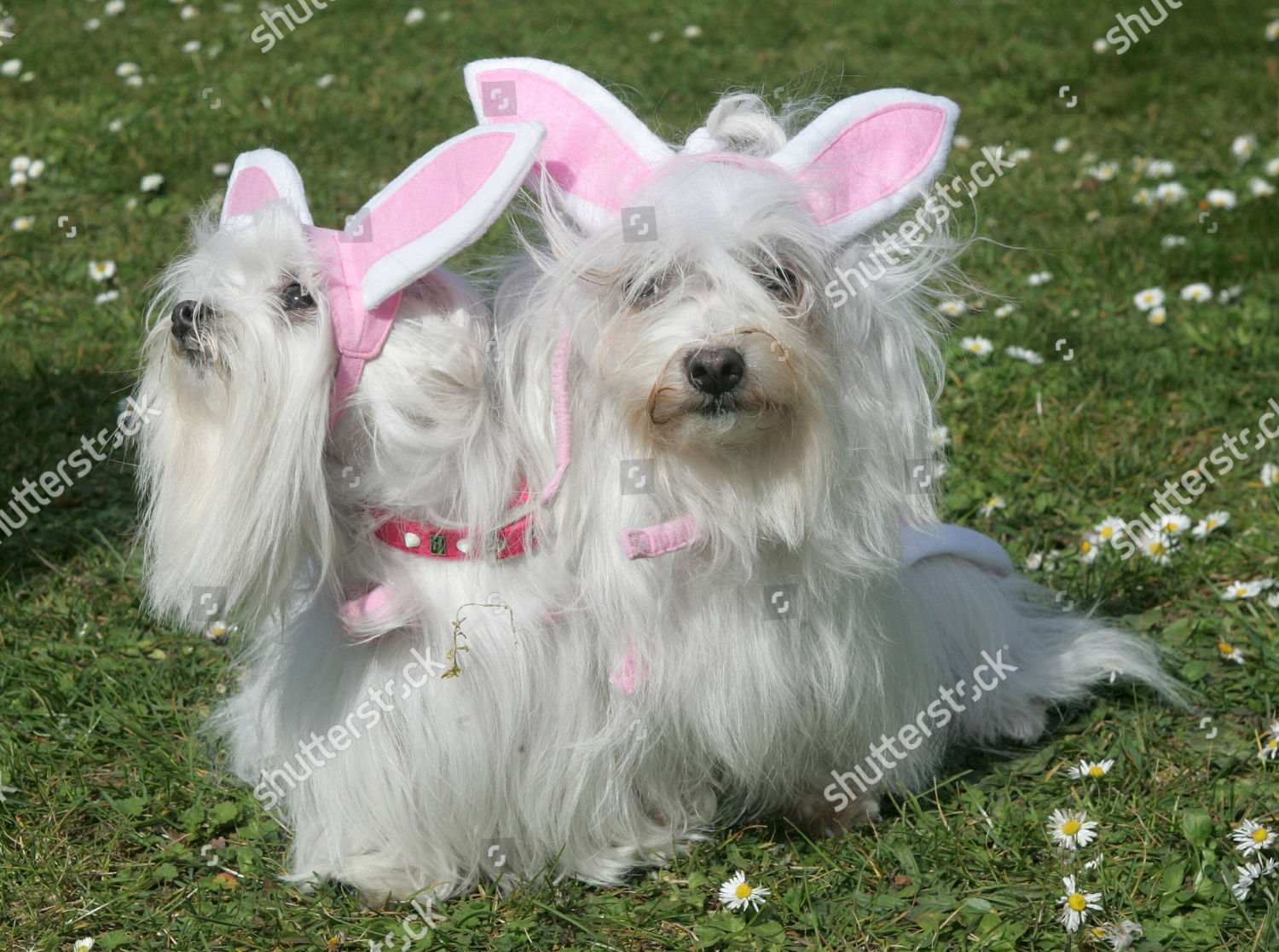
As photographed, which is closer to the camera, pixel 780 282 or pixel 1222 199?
pixel 780 282

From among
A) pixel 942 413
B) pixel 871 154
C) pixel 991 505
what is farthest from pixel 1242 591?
pixel 871 154

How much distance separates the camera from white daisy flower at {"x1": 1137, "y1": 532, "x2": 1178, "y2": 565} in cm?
329


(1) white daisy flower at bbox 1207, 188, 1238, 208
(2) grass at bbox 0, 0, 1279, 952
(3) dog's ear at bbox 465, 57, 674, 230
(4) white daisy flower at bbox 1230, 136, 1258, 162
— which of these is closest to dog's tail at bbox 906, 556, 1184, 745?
(2) grass at bbox 0, 0, 1279, 952

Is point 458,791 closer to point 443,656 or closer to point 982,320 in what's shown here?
point 443,656

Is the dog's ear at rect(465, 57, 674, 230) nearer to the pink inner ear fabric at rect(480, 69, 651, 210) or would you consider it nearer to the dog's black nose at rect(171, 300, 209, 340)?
the pink inner ear fabric at rect(480, 69, 651, 210)

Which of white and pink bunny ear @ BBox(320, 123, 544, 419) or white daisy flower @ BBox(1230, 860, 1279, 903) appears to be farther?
white daisy flower @ BBox(1230, 860, 1279, 903)

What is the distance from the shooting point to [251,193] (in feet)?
7.38

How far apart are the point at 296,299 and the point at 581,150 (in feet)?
1.72

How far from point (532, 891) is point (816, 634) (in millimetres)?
730

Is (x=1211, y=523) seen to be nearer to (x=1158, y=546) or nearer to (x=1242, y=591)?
(x=1158, y=546)

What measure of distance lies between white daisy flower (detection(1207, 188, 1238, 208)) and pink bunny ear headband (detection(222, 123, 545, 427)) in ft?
12.6

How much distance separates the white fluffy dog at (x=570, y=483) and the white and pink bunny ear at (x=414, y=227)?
0.02m

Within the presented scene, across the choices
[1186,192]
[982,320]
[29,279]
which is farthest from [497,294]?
[1186,192]

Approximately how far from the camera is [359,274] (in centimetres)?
203
